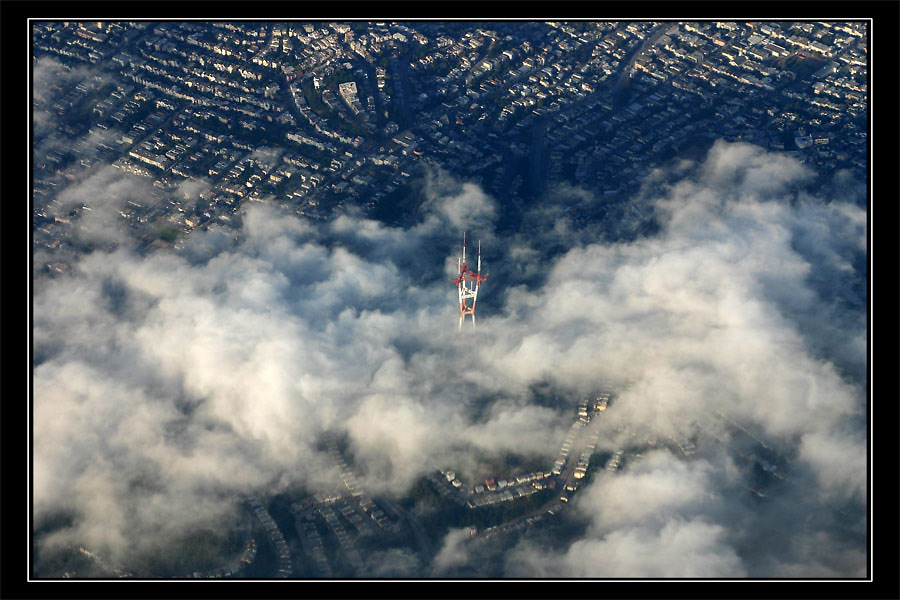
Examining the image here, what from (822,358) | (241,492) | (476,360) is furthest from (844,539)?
(241,492)

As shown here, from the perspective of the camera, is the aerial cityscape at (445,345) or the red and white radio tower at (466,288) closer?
the aerial cityscape at (445,345)

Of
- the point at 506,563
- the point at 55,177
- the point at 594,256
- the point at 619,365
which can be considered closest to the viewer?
the point at 506,563

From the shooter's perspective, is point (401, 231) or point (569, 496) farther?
point (401, 231)

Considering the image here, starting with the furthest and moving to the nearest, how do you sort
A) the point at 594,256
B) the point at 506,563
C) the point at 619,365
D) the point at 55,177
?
the point at 55,177 → the point at 594,256 → the point at 619,365 → the point at 506,563

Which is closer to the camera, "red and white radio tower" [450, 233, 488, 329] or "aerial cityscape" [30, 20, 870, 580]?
"aerial cityscape" [30, 20, 870, 580]

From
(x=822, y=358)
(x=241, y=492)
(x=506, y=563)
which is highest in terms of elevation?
(x=822, y=358)

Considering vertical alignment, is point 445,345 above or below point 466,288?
below

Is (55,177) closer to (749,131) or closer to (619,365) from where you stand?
(619,365)

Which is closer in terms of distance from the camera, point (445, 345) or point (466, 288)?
point (445, 345)
